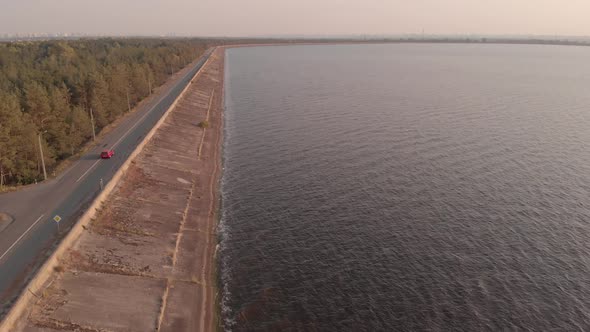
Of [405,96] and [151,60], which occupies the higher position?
[151,60]

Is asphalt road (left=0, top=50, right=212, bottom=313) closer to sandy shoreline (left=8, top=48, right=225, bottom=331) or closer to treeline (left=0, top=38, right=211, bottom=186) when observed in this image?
sandy shoreline (left=8, top=48, right=225, bottom=331)

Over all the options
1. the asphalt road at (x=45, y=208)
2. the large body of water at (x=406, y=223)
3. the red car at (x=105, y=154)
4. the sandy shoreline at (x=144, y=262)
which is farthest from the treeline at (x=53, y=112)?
the large body of water at (x=406, y=223)

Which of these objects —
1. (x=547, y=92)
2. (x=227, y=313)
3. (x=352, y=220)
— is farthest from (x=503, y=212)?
(x=547, y=92)

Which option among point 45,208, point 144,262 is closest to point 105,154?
point 45,208

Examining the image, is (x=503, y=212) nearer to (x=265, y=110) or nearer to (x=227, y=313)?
(x=227, y=313)

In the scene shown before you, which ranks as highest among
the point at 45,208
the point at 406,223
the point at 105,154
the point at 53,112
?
the point at 53,112

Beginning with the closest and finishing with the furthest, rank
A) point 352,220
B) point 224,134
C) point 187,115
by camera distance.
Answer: point 352,220
point 224,134
point 187,115

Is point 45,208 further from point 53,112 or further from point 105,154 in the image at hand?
point 53,112
